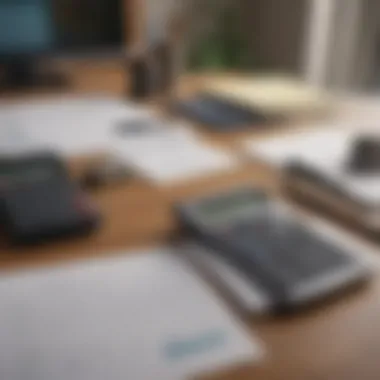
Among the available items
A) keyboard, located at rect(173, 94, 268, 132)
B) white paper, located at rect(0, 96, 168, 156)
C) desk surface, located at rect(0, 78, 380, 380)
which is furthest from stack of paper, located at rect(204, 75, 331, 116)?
desk surface, located at rect(0, 78, 380, 380)

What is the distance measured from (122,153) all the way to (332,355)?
0.60 m

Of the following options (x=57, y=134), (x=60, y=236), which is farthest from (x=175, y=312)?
(x=57, y=134)

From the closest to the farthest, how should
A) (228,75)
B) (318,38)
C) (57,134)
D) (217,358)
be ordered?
(217,358) < (57,134) < (228,75) < (318,38)

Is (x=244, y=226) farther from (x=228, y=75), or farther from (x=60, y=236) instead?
(x=228, y=75)

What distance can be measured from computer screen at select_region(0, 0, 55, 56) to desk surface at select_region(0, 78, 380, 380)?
798 mm

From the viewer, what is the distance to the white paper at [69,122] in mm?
1138

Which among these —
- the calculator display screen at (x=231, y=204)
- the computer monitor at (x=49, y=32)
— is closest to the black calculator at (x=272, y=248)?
the calculator display screen at (x=231, y=204)

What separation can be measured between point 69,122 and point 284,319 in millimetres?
773

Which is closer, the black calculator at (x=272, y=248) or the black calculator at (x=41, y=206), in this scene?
the black calculator at (x=272, y=248)

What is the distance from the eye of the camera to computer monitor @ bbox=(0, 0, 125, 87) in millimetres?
1583

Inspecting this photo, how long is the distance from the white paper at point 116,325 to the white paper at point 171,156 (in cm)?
29

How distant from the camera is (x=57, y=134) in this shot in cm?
120

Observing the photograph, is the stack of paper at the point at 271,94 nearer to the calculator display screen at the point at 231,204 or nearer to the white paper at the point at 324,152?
the white paper at the point at 324,152

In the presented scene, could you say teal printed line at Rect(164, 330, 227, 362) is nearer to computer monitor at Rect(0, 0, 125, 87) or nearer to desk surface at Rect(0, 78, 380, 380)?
desk surface at Rect(0, 78, 380, 380)
